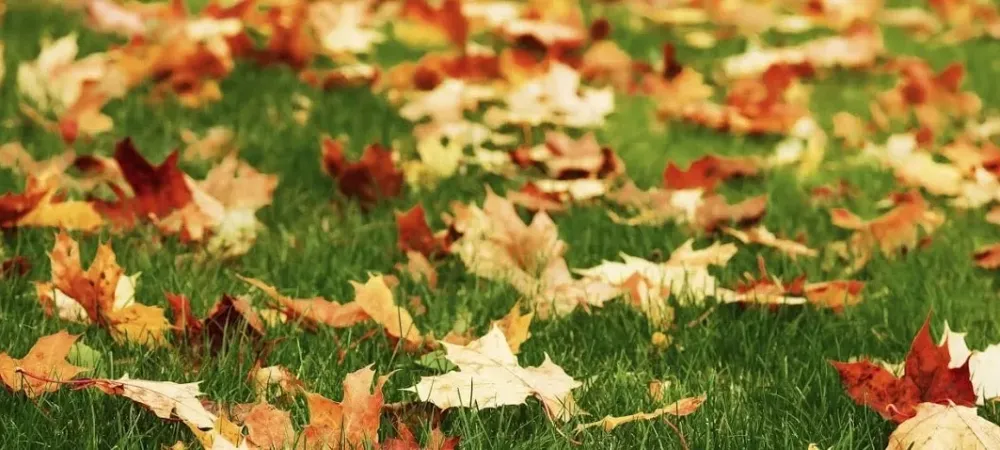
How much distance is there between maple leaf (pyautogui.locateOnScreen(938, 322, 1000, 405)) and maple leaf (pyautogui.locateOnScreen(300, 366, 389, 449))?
0.80m

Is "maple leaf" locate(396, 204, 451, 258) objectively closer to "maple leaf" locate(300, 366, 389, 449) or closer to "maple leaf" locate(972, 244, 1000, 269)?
"maple leaf" locate(300, 366, 389, 449)

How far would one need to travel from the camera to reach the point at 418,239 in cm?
253

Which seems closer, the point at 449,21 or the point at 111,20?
the point at 111,20

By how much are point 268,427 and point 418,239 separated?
0.92m

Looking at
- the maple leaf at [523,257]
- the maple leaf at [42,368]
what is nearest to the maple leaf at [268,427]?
the maple leaf at [42,368]

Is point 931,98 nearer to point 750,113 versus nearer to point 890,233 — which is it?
point 750,113

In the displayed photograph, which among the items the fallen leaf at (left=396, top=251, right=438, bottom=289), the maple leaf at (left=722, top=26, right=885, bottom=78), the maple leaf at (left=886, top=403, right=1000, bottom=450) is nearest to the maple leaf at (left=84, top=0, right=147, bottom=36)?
the maple leaf at (left=722, top=26, right=885, bottom=78)

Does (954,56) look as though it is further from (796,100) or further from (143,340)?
(143,340)

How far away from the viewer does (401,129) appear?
3.41 meters

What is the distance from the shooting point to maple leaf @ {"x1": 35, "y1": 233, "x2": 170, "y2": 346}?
1.95 meters

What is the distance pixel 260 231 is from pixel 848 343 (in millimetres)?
1155

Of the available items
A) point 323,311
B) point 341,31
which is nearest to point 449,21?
point 341,31

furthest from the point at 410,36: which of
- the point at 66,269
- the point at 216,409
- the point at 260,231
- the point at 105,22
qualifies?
the point at 216,409

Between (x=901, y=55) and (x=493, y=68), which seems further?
(x=901, y=55)
